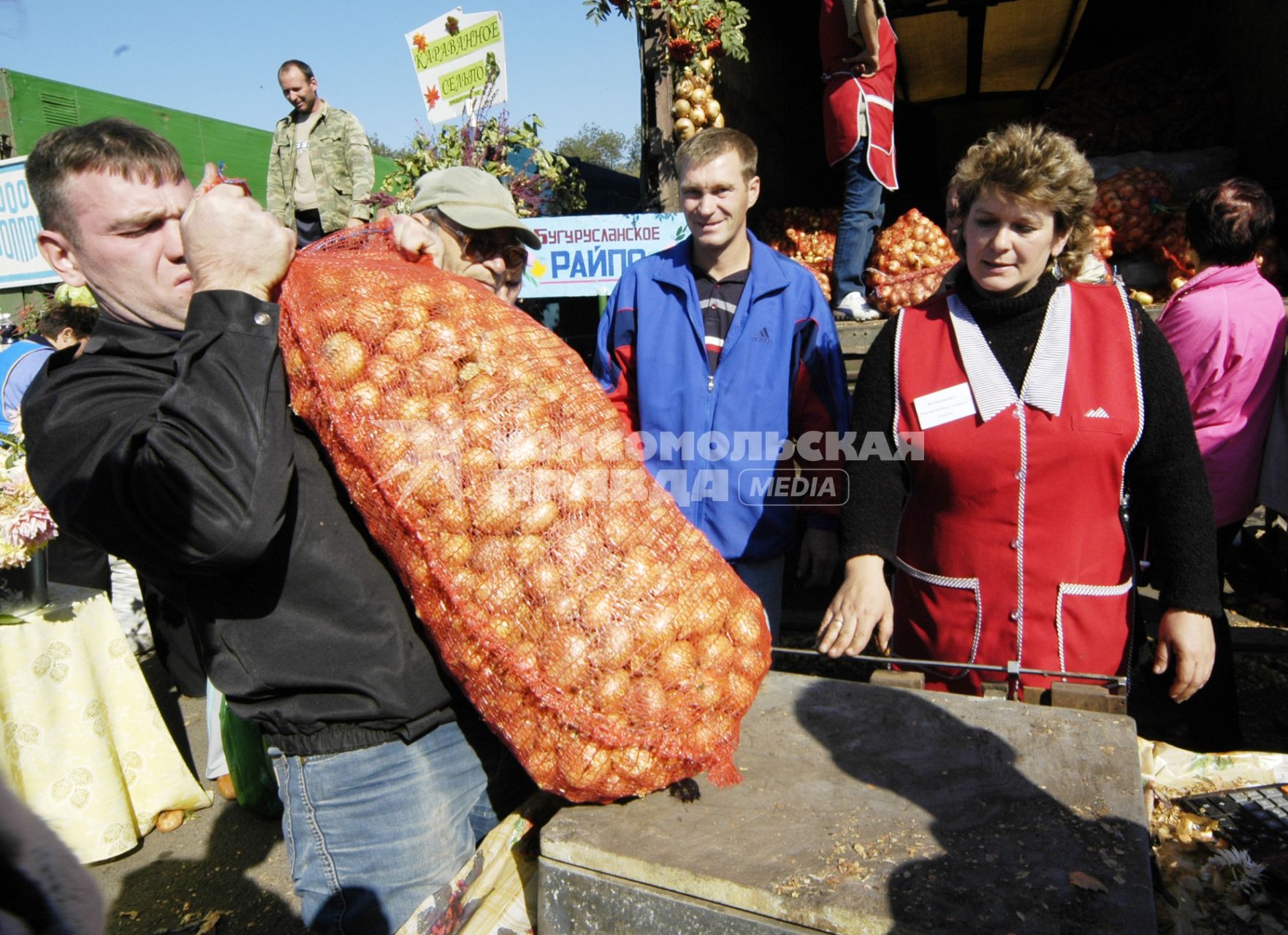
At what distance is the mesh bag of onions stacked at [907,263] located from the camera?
13.5 feet

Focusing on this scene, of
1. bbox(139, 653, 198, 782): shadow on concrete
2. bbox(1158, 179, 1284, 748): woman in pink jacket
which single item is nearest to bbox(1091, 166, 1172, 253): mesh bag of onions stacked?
bbox(1158, 179, 1284, 748): woman in pink jacket

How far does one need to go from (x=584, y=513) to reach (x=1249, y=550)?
15.8 ft

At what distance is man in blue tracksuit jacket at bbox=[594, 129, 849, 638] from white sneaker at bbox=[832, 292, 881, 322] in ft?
4.73

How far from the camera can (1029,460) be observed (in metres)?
1.83

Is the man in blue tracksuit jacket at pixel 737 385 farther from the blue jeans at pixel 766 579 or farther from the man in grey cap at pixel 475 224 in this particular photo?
the man in grey cap at pixel 475 224

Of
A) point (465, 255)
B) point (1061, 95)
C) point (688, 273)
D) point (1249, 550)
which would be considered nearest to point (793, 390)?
point (688, 273)

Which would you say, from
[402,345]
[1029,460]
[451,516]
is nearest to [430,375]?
[402,345]

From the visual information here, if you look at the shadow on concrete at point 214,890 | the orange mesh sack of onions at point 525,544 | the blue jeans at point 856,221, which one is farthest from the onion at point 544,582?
the blue jeans at point 856,221

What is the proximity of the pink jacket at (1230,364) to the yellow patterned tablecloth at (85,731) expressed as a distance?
421 centimetres

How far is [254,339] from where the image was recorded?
115 cm

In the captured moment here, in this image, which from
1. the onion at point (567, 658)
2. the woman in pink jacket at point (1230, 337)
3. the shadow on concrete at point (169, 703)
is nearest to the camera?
the onion at point (567, 658)

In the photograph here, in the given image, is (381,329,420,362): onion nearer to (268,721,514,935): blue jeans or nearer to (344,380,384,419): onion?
(344,380,384,419): onion

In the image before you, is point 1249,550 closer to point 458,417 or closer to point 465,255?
point 465,255

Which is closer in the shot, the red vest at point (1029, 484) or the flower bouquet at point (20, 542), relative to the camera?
the red vest at point (1029, 484)
